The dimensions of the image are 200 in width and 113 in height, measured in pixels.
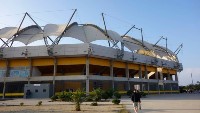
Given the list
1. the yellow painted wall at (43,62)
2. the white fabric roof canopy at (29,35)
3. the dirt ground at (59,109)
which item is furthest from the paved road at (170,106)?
the white fabric roof canopy at (29,35)

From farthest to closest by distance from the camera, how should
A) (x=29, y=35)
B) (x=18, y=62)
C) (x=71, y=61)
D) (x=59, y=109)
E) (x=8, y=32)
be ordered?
1. (x=29, y=35)
2. (x=8, y=32)
3. (x=18, y=62)
4. (x=71, y=61)
5. (x=59, y=109)

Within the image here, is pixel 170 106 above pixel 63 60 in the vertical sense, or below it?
below

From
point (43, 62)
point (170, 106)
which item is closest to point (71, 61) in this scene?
point (43, 62)

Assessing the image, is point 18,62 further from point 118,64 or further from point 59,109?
point 59,109

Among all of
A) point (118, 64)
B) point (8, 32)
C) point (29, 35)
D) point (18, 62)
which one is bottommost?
point (118, 64)

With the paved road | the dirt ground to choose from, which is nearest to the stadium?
the paved road

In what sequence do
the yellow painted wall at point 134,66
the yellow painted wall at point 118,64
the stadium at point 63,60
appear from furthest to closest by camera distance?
1. the yellow painted wall at point 134,66
2. the yellow painted wall at point 118,64
3. the stadium at point 63,60

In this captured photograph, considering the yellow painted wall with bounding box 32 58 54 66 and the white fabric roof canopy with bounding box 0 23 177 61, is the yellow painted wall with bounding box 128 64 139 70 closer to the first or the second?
the white fabric roof canopy with bounding box 0 23 177 61

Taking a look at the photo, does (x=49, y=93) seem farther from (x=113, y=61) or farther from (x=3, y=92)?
(x=113, y=61)

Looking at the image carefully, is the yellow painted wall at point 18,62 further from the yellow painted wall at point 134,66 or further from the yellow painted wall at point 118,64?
the yellow painted wall at point 134,66

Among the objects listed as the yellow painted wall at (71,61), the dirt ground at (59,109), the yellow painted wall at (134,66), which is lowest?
the dirt ground at (59,109)

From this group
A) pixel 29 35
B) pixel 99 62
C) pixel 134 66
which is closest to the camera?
pixel 99 62

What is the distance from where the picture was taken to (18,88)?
51.9m

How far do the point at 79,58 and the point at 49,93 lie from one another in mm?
9773
